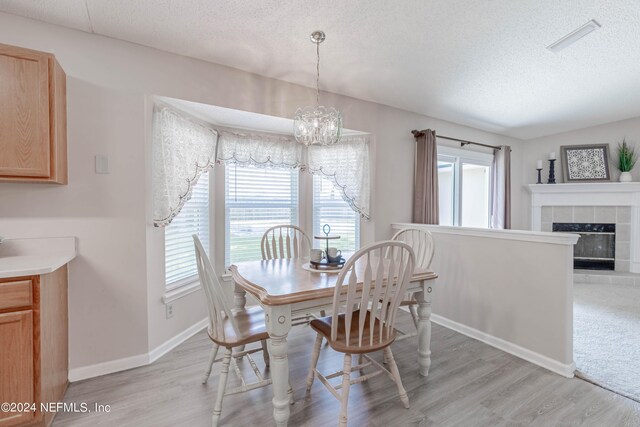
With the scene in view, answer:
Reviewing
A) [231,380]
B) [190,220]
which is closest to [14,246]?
[190,220]

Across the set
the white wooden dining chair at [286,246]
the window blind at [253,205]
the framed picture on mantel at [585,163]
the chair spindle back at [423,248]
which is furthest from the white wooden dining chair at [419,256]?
the framed picture on mantel at [585,163]

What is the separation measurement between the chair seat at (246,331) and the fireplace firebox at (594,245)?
5.52 meters

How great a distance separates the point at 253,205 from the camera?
346 centimetres

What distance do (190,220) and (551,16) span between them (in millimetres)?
3450

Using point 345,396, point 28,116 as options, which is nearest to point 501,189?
point 345,396

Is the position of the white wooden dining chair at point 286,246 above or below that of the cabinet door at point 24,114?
below

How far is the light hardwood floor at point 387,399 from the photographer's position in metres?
1.73

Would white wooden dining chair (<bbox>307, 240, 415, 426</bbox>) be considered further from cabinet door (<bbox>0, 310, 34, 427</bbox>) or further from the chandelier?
cabinet door (<bbox>0, 310, 34, 427</bbox>)

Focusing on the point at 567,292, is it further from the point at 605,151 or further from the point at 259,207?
the point at 605,151

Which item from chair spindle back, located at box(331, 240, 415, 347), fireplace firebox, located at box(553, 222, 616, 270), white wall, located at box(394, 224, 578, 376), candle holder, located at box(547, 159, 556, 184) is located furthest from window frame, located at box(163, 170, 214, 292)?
fireplace firebox, located at box(553, 222, 616, 270)

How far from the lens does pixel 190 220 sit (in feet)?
9.70

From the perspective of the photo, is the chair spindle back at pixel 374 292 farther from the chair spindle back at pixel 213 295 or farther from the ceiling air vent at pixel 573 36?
the ceiling air vent at pixel 573 36

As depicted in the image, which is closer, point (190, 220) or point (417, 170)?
point (190, 220)

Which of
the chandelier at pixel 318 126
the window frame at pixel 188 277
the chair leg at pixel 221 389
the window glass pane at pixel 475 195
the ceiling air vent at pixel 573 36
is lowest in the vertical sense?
the chair leg at pixel 221 389
